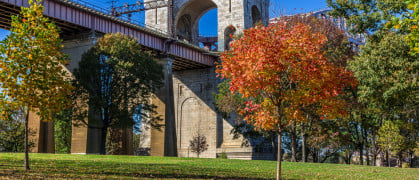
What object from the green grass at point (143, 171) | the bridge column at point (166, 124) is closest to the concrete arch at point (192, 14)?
the bridge column at point (166, 124)

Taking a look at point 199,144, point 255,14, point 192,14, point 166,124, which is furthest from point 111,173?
point 192,14

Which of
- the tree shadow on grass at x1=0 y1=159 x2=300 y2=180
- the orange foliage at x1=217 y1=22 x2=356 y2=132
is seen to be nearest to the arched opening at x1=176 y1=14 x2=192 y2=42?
the tree shadow on grass at x1=0 y1=159 x2=300 y2=180

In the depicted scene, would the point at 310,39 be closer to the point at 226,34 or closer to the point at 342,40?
the point at 342,40

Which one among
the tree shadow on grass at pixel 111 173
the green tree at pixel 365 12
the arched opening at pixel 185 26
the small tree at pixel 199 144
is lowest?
the small tree at pixel 199 144

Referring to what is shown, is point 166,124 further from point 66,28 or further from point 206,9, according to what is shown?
point 206,9

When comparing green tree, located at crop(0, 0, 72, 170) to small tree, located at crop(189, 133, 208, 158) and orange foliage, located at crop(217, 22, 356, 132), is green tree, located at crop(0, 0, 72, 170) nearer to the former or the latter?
orange foliage, located at crop(217, 22, 356, 132)

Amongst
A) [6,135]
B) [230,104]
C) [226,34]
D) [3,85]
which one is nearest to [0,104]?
[3,85]

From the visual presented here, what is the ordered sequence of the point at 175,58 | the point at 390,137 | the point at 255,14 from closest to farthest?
the point at 390,137
the point at 175,58
the point at 255,14

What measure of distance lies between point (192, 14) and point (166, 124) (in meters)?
26.4

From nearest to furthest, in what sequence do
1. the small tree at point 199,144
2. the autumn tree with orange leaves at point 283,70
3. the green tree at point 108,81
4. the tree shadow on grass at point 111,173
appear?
the autumn tree with orange leaves at point 283,70, the tree shadow on grass at point 111,173, the green tree at point 108,81, the small tree at point 199,144

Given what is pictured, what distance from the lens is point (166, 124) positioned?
5088 centimetres

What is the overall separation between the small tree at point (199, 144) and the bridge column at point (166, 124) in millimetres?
10219

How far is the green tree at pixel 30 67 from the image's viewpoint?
15.0 metres

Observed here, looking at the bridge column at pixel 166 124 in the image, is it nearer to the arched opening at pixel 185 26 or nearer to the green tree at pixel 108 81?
the green tree at pixel 108 81
